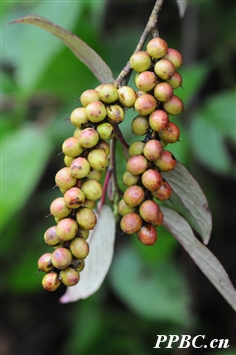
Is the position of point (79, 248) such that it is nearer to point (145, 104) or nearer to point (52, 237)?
point (52, 237)

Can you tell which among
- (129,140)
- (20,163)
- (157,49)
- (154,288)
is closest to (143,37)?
(157,49)

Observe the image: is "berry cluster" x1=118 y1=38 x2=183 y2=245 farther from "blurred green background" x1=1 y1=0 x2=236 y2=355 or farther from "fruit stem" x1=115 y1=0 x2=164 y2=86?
"blurred green background" x1=1 y1=0 x2=236 y2=355

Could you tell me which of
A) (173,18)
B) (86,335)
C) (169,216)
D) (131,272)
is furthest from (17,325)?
(169,216)

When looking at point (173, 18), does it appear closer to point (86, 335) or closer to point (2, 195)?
point (2, 195)

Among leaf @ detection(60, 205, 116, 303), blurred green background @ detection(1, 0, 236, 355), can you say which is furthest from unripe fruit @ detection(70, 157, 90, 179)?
blurred green background @ detection(1, 0, 236, 355)

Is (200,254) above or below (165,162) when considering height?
below

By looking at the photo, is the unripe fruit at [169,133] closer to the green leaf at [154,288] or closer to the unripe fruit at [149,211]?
the unripe fruit at [149,211]

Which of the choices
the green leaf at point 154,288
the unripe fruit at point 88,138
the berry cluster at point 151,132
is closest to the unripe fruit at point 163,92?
the berry cluster at point 151,132
